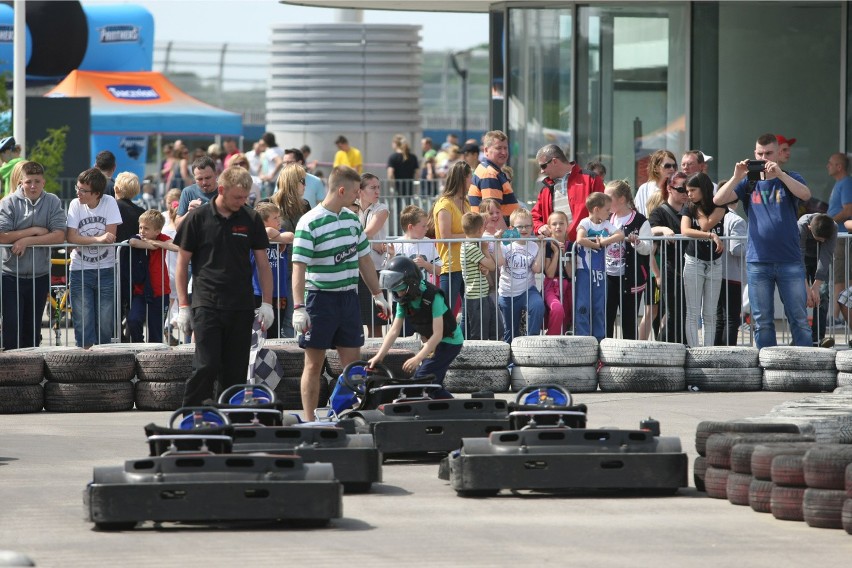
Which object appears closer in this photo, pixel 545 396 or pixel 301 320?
pixel 545 396

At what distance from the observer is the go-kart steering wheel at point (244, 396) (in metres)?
8.94

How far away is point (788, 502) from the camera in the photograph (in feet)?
24.8

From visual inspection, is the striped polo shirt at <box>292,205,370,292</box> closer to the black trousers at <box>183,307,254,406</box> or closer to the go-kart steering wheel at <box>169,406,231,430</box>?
the black trousers at <box>183,307,254,406</box>

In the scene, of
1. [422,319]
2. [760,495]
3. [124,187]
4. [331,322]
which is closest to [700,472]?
[760,495]

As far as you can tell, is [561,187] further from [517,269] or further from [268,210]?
[268,210]

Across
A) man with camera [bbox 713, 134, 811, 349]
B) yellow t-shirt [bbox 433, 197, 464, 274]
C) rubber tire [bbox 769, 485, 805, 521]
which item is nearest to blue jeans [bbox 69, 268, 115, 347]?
yellow t-shirt [bbox 433, 197, 464, 274]

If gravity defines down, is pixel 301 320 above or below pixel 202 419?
above

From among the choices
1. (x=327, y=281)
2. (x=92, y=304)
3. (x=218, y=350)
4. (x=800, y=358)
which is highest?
(x=327, y=281)

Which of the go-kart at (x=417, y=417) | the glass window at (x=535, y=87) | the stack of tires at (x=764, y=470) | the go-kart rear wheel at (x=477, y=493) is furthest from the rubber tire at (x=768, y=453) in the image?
the glass window at (x=535, y=87)

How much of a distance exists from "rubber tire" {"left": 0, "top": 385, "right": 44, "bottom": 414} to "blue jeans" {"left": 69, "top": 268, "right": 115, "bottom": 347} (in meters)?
1.29

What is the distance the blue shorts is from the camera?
10.3 m

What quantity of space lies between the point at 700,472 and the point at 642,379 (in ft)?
15.2

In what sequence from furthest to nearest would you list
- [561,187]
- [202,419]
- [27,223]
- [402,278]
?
[561,187], [27,223], [402,278], [202,419]

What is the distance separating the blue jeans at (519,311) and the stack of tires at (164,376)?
292cm
